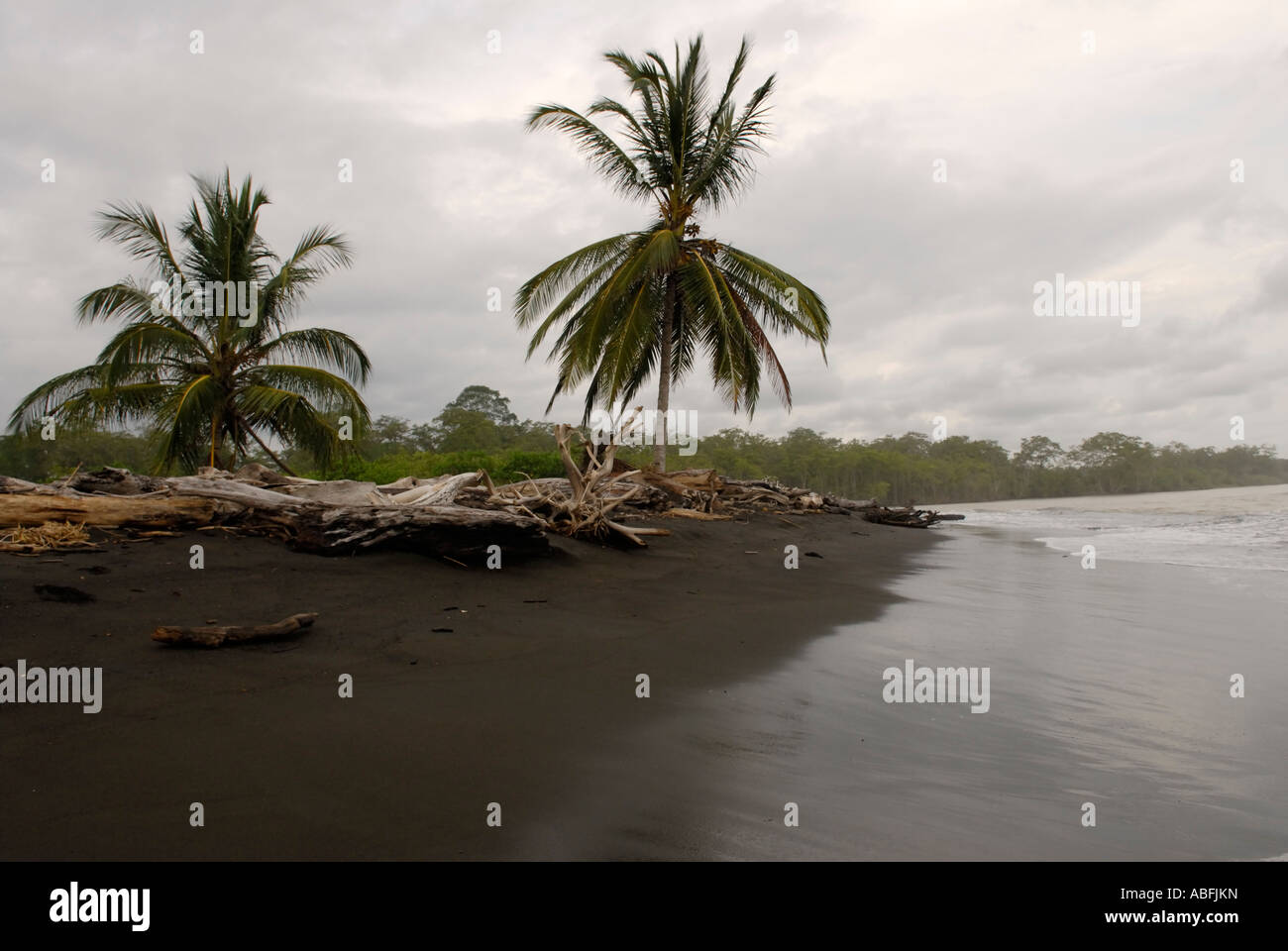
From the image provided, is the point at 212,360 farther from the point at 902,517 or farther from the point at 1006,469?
the point at 1006,469

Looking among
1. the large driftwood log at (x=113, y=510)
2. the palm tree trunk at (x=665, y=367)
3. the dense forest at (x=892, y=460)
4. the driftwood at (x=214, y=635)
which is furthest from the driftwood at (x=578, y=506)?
the dense forest at (x=892, y=460)

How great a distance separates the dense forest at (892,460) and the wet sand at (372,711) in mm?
31680

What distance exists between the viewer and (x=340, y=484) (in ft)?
25.0

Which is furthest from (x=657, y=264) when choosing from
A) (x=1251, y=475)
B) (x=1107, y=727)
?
(x=1251, y=475)

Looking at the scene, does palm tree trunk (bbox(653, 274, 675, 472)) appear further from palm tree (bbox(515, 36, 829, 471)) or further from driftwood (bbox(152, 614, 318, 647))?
driftwood (bbox(152, 614, 318, 647))

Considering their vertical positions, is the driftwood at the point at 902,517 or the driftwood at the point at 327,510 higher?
the driftwood at the point at 327,510

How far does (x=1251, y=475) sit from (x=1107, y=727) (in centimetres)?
8841

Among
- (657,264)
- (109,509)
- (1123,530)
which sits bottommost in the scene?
(1123,530)

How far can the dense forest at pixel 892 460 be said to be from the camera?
43.8 metres

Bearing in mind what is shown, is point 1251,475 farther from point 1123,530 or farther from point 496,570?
point 496,570

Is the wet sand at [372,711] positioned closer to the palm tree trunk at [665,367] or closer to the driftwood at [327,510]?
the driftwood at [327,510]

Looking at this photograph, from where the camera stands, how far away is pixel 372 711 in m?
2.93

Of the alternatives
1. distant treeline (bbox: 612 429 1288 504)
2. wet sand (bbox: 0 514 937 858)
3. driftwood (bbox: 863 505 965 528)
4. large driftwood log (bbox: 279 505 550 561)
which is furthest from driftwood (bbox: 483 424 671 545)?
distant treeline (bbox: 612 429 1288 504)
